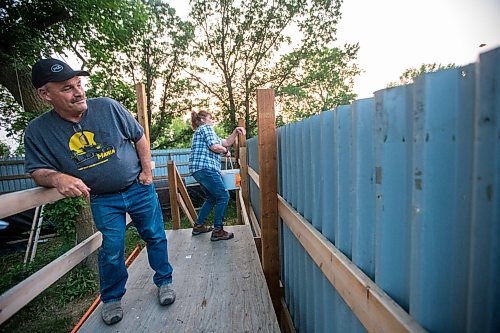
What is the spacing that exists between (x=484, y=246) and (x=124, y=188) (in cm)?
214

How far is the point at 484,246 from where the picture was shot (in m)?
0.61

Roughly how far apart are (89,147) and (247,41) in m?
14.3

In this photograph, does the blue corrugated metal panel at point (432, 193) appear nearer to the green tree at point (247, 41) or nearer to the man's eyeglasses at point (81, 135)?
the man's eyeglasses at point (81, 135)

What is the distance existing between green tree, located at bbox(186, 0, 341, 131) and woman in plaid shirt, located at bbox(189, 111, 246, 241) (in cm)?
1141

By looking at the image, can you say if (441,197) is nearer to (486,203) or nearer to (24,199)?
(486,203)

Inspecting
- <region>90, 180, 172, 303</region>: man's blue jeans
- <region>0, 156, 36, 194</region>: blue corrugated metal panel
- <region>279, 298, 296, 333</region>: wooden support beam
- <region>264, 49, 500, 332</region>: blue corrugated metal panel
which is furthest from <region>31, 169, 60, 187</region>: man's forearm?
<region>0, 156, 36, 194</region>: blue corrugated metal panel

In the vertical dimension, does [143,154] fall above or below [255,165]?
above

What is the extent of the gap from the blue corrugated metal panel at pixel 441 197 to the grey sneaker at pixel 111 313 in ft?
6.97

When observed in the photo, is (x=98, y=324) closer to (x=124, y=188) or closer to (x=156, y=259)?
(x=156, y=259)

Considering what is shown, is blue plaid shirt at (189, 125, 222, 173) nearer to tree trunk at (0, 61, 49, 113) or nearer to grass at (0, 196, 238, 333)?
tree trunk at (0, 61, 49, 113)

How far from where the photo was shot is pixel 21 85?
573 centimetres

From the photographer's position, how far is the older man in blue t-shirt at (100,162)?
5.80 ft

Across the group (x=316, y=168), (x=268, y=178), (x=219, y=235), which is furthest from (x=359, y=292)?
(x=219, y=235)

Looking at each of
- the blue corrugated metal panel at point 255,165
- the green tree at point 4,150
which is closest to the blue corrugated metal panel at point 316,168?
the blue corrugated metal panel at point 255,165
